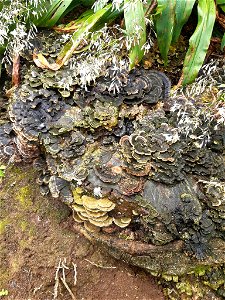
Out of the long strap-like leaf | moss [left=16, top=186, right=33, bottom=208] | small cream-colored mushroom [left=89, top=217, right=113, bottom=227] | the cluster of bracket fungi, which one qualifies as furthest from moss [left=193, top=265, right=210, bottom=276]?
the long strap-like leaf

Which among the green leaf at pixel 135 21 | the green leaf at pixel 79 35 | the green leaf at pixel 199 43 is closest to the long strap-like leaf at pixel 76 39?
the green leaf at pixel 79 35

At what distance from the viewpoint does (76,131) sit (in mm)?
3020

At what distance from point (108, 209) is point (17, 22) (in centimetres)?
185

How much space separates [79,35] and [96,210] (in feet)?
4.96

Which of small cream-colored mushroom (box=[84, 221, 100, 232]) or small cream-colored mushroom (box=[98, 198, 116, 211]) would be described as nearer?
small cream-colored mushroom (box=[98, 198, 116, 211])

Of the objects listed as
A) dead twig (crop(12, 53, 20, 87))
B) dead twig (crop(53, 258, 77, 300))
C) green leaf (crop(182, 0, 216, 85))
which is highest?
green leaf (crop(182, 0, 216, 85))

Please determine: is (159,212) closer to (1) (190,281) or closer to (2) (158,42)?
(1) (190,281)

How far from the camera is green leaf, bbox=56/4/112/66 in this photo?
3.07m

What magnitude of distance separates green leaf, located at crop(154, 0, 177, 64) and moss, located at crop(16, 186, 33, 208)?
184 cm

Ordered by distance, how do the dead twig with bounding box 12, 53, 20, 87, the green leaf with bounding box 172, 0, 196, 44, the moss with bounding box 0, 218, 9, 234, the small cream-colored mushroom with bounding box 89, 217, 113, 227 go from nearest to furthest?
the small cream-colored mushroom with bounding box 89, 217, 113, 227 < the green leaf with bounding box 172, 0, 196, 44 < the moss with bounding box 0, 218, 9, 234 < the dead twig with bounding box 12, 53, 20, 87

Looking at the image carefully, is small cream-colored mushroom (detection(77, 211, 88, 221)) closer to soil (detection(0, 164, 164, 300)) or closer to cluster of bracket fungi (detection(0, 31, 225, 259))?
cluster of bracket fungi (detection(0, 31, 225, 259))

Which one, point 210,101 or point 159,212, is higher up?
point 210,101

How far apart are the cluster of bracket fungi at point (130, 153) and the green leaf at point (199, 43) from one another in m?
0.23

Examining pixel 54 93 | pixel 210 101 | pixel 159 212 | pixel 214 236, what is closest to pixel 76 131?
pixel 54 93
